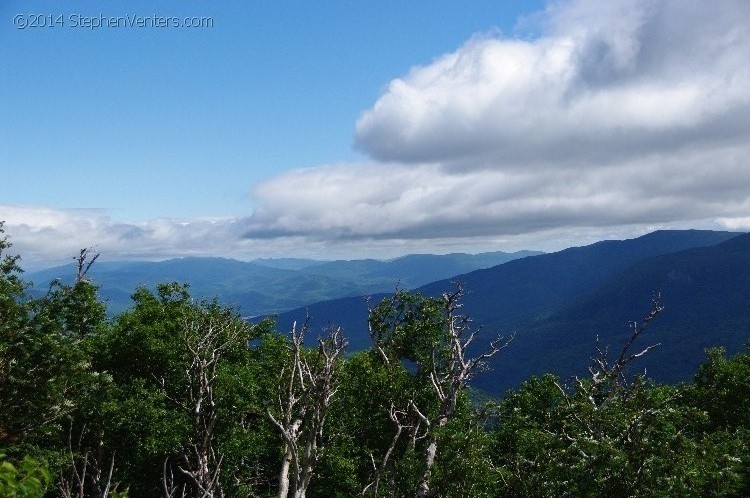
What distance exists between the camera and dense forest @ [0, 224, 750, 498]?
1867cm

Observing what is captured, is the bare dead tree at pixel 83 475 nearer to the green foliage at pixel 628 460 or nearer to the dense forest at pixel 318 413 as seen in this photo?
the dense forest at pixel 318 413

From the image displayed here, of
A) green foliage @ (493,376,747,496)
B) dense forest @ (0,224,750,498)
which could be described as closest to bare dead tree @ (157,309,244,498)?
dense forest @ (0,224,750,498)

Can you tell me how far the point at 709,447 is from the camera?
66.0ft

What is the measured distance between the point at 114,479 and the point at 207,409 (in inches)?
283

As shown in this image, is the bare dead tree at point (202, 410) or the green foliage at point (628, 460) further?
the green foliage at point (628, 460)

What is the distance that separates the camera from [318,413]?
1516 centimetres

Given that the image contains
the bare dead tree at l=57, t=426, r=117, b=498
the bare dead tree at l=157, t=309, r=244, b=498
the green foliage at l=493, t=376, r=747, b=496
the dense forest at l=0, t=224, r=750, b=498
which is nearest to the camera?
the bare dead tree at l=57, t=426, r=117, b=498

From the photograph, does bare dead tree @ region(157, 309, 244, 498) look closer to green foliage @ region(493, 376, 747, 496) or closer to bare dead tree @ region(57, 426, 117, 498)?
bare dead tree @ region(57, 426, 117, 498)

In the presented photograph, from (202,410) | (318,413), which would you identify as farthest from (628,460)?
(202,410)

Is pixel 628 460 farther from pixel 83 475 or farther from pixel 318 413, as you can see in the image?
pixel 83 475

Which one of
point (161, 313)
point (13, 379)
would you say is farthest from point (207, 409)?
point (13, 379)

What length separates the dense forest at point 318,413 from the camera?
18.7 m

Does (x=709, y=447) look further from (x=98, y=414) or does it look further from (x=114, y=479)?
(x=114, y=479)

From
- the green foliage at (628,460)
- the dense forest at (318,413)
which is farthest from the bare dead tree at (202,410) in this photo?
the green foliage at (628,460)
